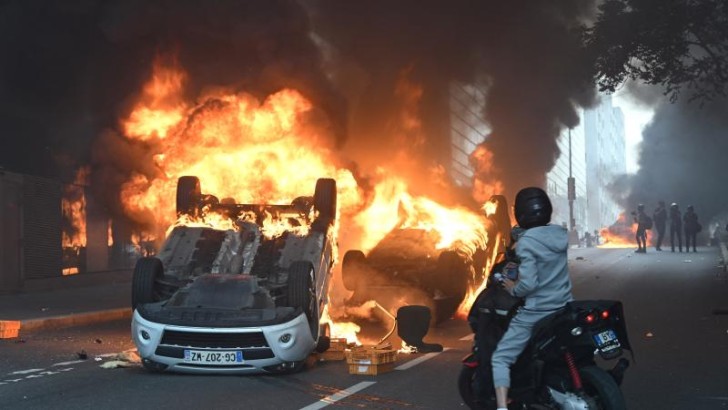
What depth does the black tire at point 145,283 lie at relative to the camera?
10.0 meters

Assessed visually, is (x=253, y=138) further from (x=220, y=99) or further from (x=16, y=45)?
(x=16, y=45)

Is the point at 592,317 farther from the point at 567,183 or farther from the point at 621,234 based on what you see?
the point at 567,183

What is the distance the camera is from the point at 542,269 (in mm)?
6059

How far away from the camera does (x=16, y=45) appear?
21.8 meters

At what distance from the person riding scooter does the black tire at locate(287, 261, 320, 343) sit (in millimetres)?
3921

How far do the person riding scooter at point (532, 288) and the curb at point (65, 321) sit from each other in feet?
31.0

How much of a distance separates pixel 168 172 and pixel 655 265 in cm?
1743

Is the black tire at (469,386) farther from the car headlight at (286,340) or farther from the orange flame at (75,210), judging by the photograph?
the orange flame at (75,210)

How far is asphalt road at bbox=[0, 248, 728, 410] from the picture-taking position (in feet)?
25.4

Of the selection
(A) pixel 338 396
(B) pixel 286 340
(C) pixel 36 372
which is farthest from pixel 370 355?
(C) pixel 36 372

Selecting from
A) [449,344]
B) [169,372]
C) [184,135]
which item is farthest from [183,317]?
[184,135]

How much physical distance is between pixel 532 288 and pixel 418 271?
7957mm

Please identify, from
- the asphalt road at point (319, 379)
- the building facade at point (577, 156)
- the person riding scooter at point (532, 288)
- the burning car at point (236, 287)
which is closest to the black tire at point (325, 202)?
the burning car at point (236, 287)

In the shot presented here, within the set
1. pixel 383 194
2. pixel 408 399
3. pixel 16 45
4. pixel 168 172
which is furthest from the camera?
pixel 16 45
